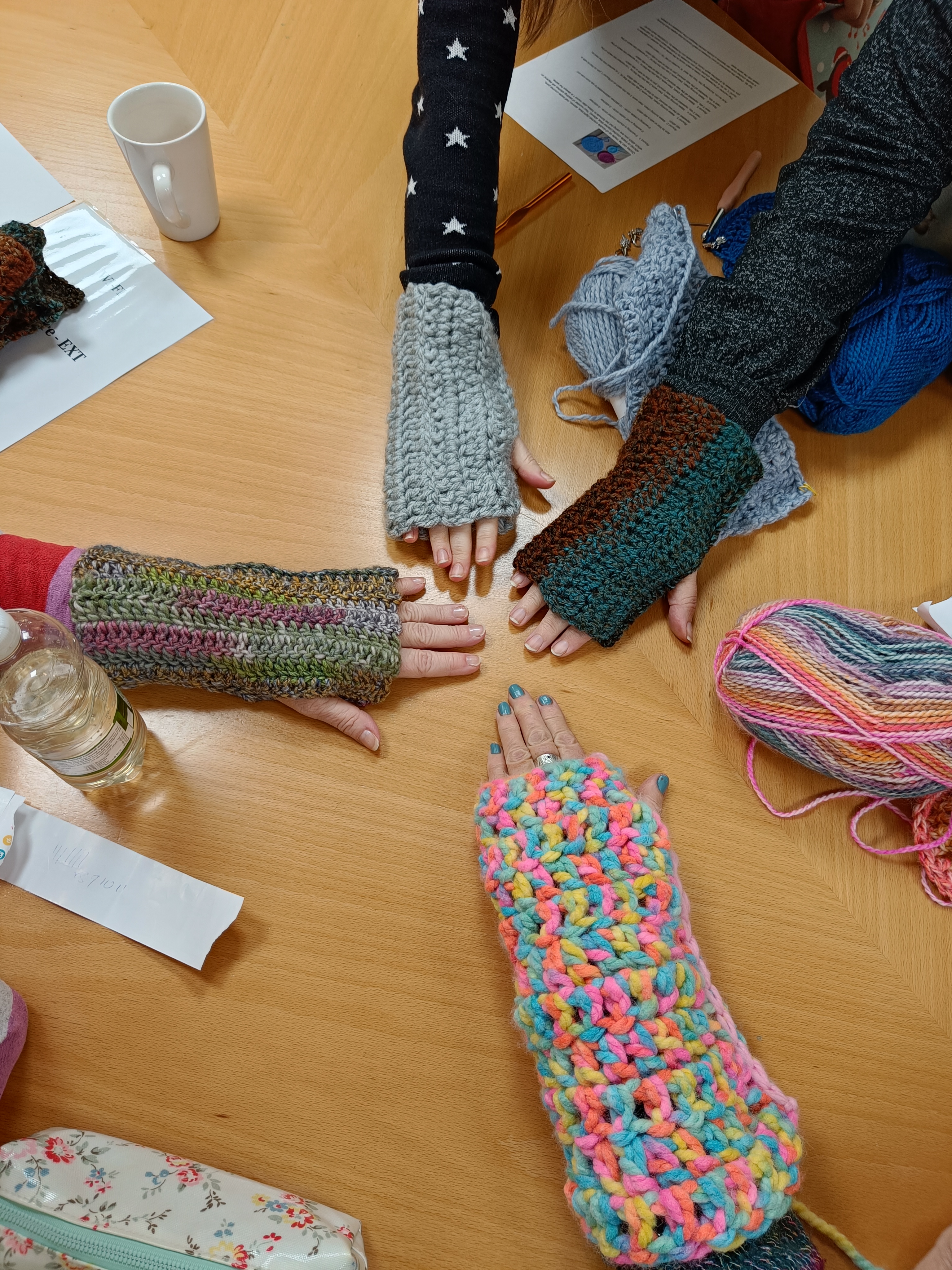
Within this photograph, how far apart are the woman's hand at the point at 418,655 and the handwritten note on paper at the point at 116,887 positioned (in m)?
0.14

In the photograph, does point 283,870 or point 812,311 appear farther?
point 812,311

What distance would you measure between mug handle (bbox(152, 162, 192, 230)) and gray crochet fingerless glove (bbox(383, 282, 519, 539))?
8.3 inches

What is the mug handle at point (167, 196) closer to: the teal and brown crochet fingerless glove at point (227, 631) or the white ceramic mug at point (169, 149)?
the white ceramic mug at point (169, 149)

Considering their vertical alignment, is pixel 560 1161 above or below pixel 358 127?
below

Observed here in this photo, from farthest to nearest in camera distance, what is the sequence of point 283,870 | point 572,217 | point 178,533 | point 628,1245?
point 572,217 → point 178,533 → point 283,870 → point 628,1245

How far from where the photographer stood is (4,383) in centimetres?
67

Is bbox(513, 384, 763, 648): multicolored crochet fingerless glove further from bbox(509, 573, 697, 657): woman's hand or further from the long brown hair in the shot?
the long brown hair

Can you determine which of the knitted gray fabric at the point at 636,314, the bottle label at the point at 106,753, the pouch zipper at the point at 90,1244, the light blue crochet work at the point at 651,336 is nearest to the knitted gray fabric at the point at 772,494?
the light blue crochet work at the point at 651,336

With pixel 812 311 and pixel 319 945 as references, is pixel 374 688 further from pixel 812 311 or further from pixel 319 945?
pixel 812 311

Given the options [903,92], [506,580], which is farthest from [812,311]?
[506,580]

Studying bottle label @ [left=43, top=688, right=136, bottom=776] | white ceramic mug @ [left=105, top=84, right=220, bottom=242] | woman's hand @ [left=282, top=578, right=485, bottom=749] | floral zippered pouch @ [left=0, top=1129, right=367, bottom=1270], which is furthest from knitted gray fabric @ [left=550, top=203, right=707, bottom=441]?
floral zippered pouch @ [left=0, top=1129, right=367, bottom=1270]

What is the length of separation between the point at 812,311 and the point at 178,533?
22.4 inches

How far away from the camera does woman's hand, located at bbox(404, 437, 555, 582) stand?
0.65 m

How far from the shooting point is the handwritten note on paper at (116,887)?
0.52 metres
